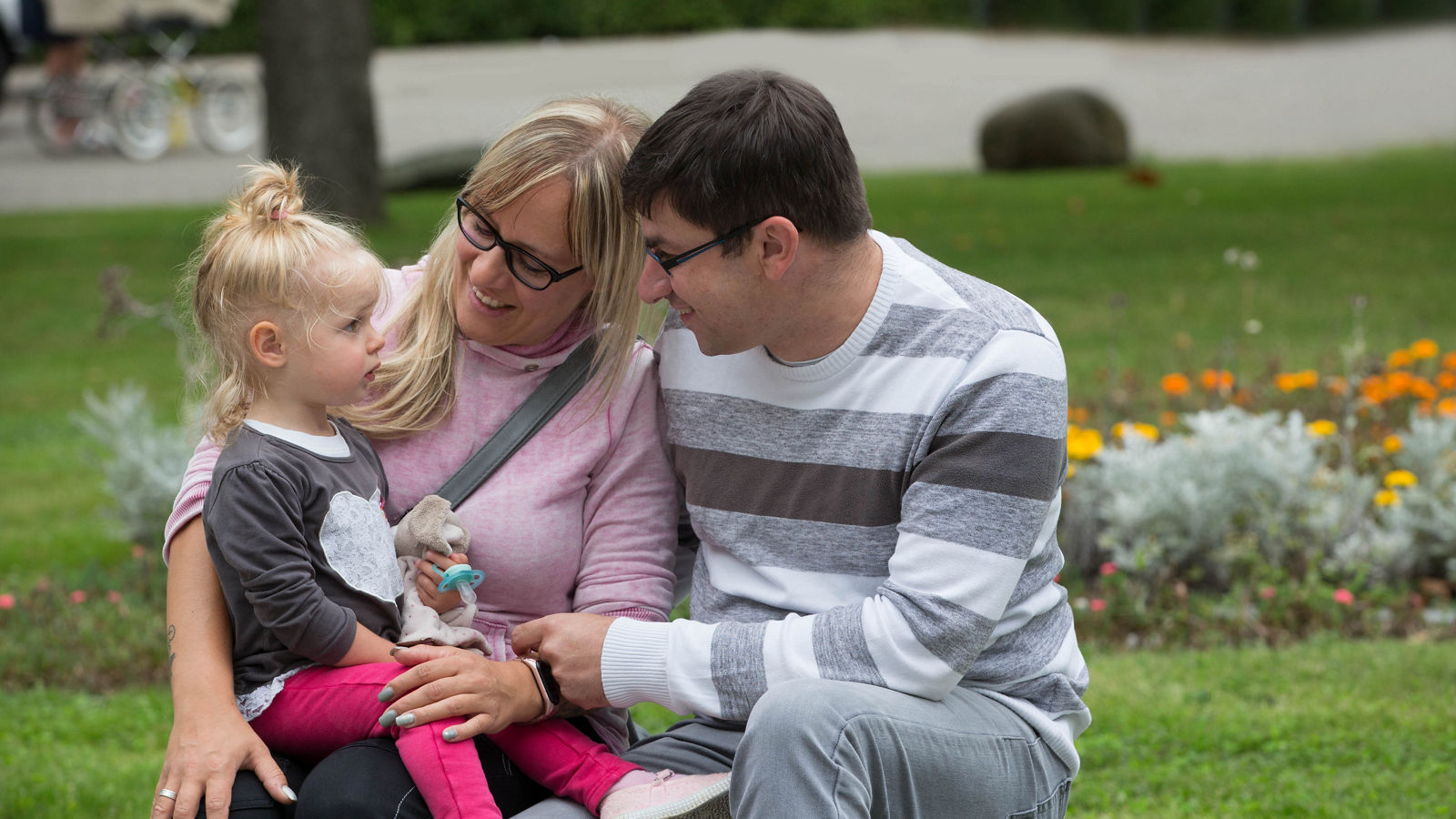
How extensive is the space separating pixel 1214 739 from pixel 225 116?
1581 cm

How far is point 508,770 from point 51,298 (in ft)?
26.2

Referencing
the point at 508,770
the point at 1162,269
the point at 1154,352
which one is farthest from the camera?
the point at 1162,269

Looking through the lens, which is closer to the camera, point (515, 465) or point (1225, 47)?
point (515, 465)

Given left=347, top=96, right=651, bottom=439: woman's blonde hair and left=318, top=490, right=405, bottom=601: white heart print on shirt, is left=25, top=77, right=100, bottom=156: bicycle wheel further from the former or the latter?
left=318, top=490, right=405, bottom=601: white heart print on shirt

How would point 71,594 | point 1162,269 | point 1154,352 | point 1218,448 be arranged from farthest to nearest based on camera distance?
point 1162,269 → point 1154,352 → point 71,594 → point 1218,448

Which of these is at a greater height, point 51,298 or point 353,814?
point 353,814

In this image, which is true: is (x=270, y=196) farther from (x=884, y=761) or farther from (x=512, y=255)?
(x=884, y=761)

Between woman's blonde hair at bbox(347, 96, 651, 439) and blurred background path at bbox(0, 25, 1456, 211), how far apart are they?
11221 mm

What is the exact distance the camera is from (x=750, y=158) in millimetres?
1960

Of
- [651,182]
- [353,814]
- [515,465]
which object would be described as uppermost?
[651,182]

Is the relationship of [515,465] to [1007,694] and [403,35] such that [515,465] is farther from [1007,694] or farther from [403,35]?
[403,35]

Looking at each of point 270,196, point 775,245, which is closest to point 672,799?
point 775,245

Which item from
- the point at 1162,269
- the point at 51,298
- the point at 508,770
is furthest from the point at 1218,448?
the point at 51,298

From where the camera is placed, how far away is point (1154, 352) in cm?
673
